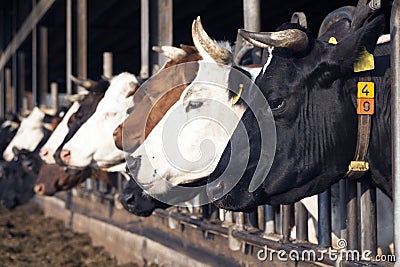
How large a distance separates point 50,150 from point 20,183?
4048mm

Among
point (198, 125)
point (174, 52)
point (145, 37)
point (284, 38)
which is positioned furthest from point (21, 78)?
point (284, 38)

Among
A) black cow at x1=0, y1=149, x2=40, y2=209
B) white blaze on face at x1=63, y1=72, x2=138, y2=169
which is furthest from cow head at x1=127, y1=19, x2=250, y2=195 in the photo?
black cow at x1=0, y1=149, x2=40, y2=209

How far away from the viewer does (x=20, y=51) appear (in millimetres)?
16797

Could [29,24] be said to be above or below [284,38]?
above

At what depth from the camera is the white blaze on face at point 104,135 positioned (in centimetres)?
561

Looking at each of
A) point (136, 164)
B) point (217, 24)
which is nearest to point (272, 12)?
point (217, 24)

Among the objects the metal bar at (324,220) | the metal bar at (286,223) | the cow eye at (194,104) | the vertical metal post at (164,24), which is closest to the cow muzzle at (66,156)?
the vertical metal post at (164,24)

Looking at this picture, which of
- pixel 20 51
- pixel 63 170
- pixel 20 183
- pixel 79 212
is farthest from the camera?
pixel 20 51

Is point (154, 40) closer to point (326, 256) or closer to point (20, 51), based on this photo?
point (326, 256)

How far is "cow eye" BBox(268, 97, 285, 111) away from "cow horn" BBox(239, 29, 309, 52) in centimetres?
23

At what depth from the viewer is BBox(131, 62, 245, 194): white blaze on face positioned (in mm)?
4281

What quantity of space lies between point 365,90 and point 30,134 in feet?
21.8

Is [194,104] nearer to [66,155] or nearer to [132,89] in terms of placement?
[132,89]

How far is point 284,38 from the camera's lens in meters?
3.18
